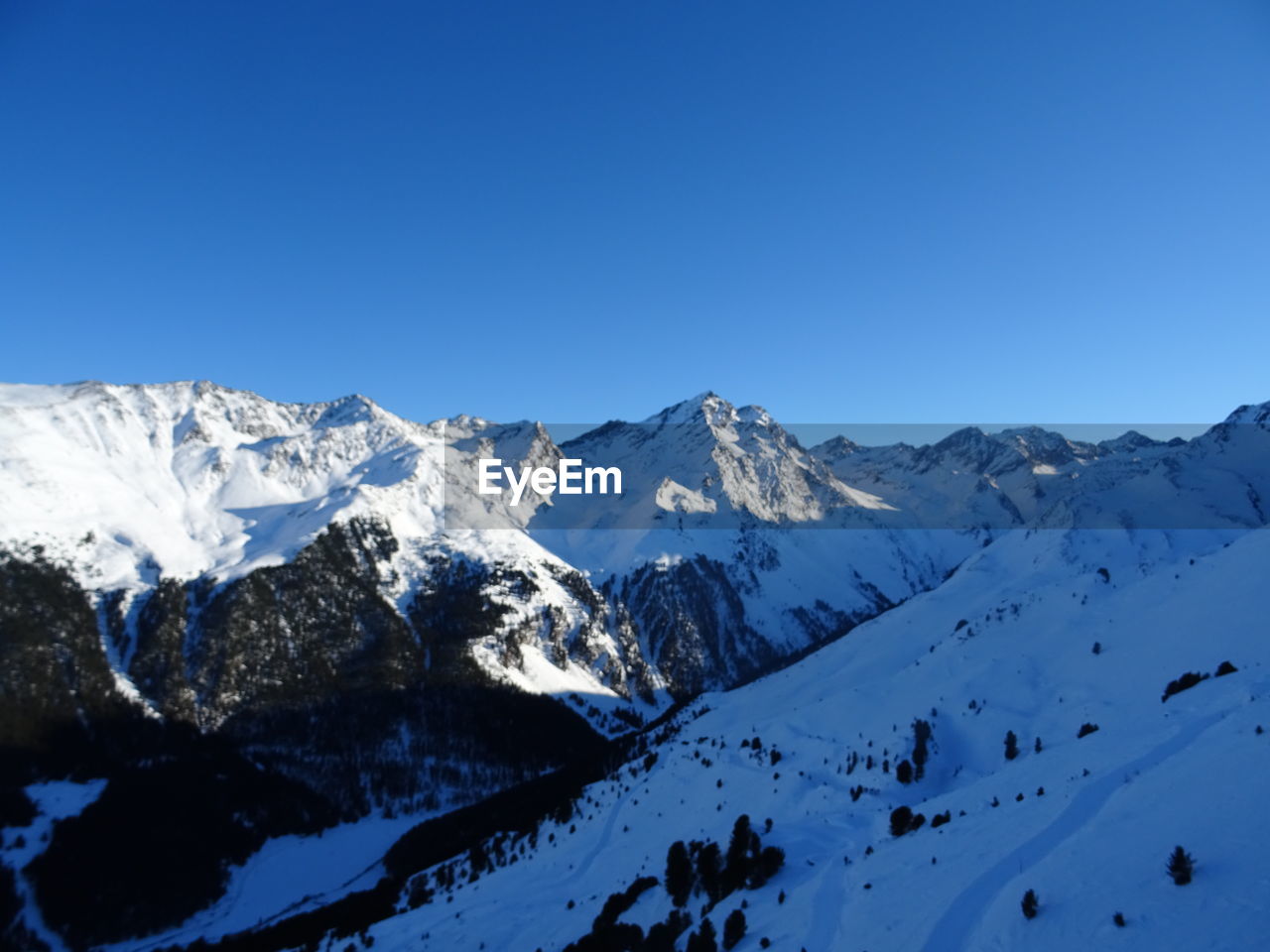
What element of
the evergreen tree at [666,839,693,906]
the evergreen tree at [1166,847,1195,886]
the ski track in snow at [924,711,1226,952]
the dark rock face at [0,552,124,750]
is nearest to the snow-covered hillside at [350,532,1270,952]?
the ski track in snow at [924,711,1226,952]

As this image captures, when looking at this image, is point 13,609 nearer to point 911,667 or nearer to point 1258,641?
point 911,667

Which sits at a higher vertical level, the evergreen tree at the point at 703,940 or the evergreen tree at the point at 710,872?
the evergreen tree at the point at 703,940

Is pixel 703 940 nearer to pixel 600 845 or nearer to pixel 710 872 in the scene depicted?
pixel 710 872

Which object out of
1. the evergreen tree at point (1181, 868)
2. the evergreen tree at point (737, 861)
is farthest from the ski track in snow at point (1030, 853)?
the evergreen tree at point (737, 861)

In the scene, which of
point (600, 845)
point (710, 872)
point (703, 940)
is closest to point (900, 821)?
point (710, 872)

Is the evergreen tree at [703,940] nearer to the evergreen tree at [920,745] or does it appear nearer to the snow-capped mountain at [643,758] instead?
the snow-capped mountain at [643,758]

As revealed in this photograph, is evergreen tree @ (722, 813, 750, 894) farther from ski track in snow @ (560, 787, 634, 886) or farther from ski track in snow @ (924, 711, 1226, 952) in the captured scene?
ski track in snow @ (560, 787, 634, 886)

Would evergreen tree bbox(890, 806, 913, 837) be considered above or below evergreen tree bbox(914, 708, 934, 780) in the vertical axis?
above
